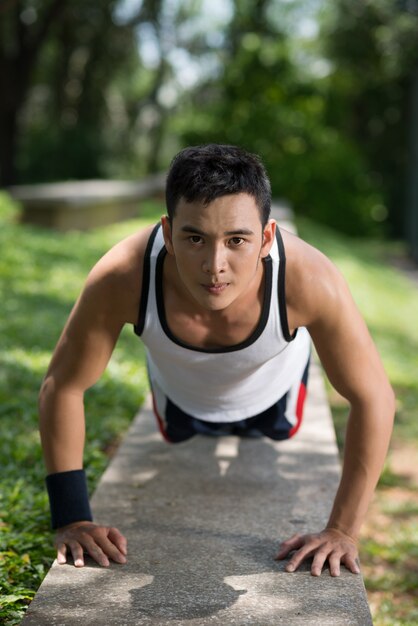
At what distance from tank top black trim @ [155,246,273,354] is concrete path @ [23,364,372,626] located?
25.4 inches

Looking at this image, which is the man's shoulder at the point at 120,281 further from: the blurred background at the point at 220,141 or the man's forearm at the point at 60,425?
the blurred background at the point at 220,141

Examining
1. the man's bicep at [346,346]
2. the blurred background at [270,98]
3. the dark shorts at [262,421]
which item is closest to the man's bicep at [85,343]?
the man's bicep at [346,346]

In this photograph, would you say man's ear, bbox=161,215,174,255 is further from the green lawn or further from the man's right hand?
the green lawn

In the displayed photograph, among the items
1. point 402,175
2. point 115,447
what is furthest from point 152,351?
point 402,175

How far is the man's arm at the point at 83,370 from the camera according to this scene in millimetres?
2646

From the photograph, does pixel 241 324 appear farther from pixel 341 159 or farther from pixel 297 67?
pixel 297 67

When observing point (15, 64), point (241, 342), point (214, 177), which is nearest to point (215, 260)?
point (214, 177)

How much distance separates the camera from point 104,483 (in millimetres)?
3348

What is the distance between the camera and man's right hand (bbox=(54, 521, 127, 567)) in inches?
102

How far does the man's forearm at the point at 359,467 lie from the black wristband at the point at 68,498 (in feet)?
2.63

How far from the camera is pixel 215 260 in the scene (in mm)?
2318

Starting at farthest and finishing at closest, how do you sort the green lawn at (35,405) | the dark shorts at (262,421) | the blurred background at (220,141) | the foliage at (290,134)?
the foliage at (290,134), the blurred background at (220,141), the dark shorts at (262,421), the green lawn at (35,405)

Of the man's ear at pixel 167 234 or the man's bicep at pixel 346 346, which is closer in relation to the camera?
the man's ear at pixel 167 234

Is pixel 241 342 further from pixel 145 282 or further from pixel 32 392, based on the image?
pixel 32 392
